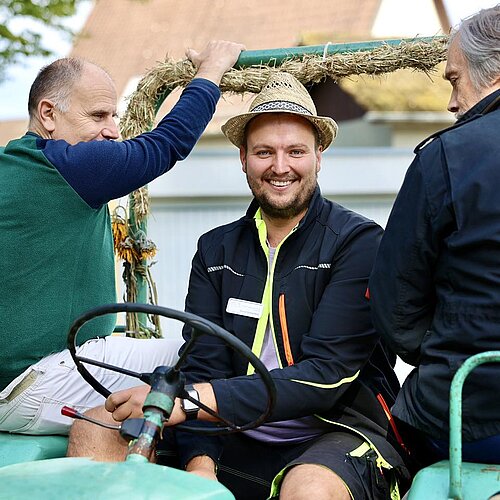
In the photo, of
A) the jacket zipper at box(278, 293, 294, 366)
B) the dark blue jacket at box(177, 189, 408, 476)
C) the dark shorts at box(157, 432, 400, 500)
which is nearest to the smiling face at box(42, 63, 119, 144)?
the dark blue jacket at box(177, 189, 408, 476)

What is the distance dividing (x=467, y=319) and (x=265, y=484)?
1.03 meters

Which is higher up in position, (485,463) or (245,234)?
(245,234)

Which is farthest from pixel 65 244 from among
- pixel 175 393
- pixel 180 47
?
pixel 180 47

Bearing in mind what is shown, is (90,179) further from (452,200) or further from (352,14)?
(352,14)

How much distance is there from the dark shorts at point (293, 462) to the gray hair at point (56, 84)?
1.36 m

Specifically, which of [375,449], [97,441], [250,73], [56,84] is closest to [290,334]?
[375,449]

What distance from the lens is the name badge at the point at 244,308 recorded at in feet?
10.6

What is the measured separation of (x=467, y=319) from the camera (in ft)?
8.04

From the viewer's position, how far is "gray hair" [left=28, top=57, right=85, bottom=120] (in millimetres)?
3355

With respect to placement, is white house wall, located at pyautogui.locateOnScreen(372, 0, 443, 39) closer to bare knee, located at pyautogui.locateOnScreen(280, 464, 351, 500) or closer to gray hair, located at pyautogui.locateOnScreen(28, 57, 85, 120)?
gray hair, located at pyautogui.locateOnScreen(28, 57, 85, 120)

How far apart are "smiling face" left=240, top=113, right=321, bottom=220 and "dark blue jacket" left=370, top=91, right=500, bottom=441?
0.75m

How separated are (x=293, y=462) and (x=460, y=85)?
4.17 feet

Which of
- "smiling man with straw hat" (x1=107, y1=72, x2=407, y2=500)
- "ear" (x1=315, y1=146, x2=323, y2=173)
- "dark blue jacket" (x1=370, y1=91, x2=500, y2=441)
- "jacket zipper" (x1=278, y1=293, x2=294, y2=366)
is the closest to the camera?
"dark blue jacket" (x1=370, y1=91, x2=500, y2=441)

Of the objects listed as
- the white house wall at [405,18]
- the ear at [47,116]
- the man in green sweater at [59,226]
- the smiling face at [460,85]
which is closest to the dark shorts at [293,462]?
the man in green sweater at [59,226]
